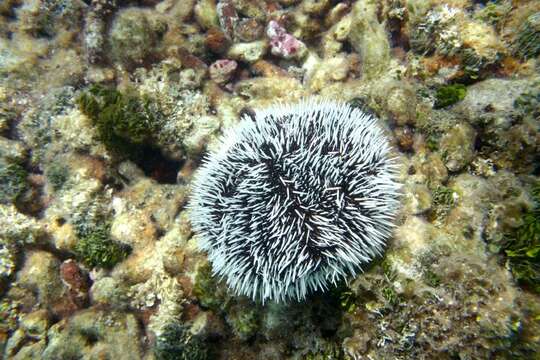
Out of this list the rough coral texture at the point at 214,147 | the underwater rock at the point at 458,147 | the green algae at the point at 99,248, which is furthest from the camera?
the green algae at the point at 99,248

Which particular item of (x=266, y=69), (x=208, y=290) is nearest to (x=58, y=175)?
(x=208, y=290)

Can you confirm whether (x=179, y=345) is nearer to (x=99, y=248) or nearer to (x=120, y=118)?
(x=99, y=248)

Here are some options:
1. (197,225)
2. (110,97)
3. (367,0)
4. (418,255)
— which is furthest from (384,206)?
(110,97)

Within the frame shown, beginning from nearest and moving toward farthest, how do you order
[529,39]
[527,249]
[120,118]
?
[527,249]
[529,39]
[120,118]

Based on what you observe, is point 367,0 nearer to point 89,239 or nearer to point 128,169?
point 128,169

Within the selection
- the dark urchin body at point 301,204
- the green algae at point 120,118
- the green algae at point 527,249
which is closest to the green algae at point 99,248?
the green algae at point 120,118

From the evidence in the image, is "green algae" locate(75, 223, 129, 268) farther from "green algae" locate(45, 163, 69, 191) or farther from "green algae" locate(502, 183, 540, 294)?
"green algae" locate(502, 183, 540, 294)

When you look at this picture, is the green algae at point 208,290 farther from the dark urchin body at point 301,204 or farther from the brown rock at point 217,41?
the brown rock at point 217,41

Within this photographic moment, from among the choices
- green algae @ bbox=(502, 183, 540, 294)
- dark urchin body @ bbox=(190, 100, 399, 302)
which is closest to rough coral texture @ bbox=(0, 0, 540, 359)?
green algae @ bbox=(502, 183, 540, 294)
